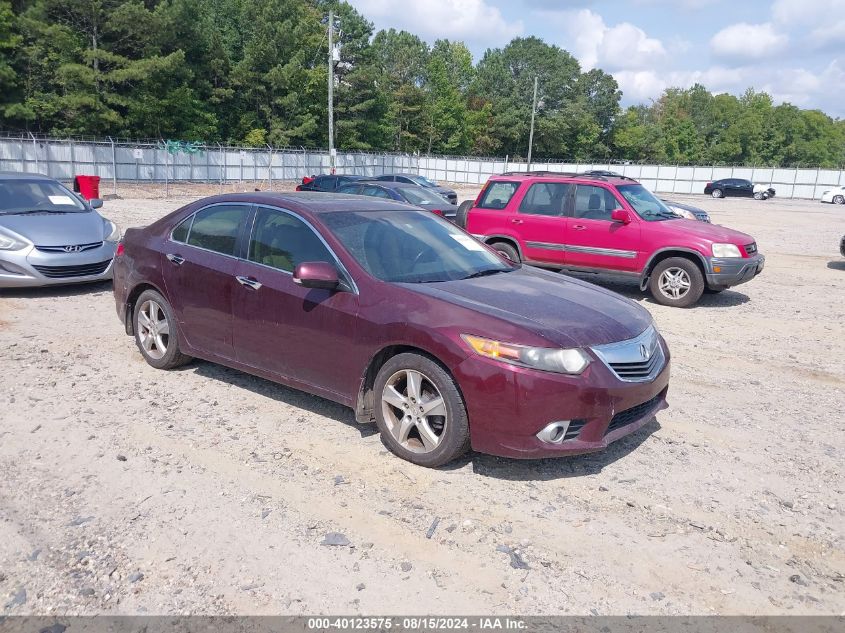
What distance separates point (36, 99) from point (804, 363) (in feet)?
158

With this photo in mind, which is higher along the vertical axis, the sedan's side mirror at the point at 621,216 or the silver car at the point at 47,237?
the sedan's side mirror at the point at 621,216

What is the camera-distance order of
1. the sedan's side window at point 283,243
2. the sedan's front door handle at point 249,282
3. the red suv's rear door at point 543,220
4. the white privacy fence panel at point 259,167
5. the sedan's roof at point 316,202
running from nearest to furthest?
the sedan's side window at point 283,243 < the sedan's front door handle at point 249,282 < the sedan's roof at point 316,202 < the red suv's rear door at point 543,220 < the white privacy fence panel at point 259,167

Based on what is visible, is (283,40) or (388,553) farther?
(283,40)

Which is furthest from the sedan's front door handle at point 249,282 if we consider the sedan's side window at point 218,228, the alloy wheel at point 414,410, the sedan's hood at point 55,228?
the sedan's hood at point 55,228

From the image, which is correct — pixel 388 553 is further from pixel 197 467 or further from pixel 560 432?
pixel 197 467

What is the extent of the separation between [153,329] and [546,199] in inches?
261

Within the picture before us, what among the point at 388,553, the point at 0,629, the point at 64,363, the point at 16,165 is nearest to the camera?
the point at 0,629

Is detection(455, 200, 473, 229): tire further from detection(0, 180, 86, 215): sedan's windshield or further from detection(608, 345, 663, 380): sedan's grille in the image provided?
detection(608, 345, 663, 380): sedan's grille

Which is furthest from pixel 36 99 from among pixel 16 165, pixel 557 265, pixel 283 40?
pixel 557 265

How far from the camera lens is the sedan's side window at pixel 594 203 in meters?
10.2

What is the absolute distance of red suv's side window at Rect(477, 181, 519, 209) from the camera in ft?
36.5

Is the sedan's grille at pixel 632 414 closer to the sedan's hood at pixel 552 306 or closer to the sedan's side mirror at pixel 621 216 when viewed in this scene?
the sedan's hood at pixel 552 306

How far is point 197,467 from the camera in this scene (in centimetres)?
432

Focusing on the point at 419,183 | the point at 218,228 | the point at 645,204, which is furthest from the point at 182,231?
the point at 419,183
